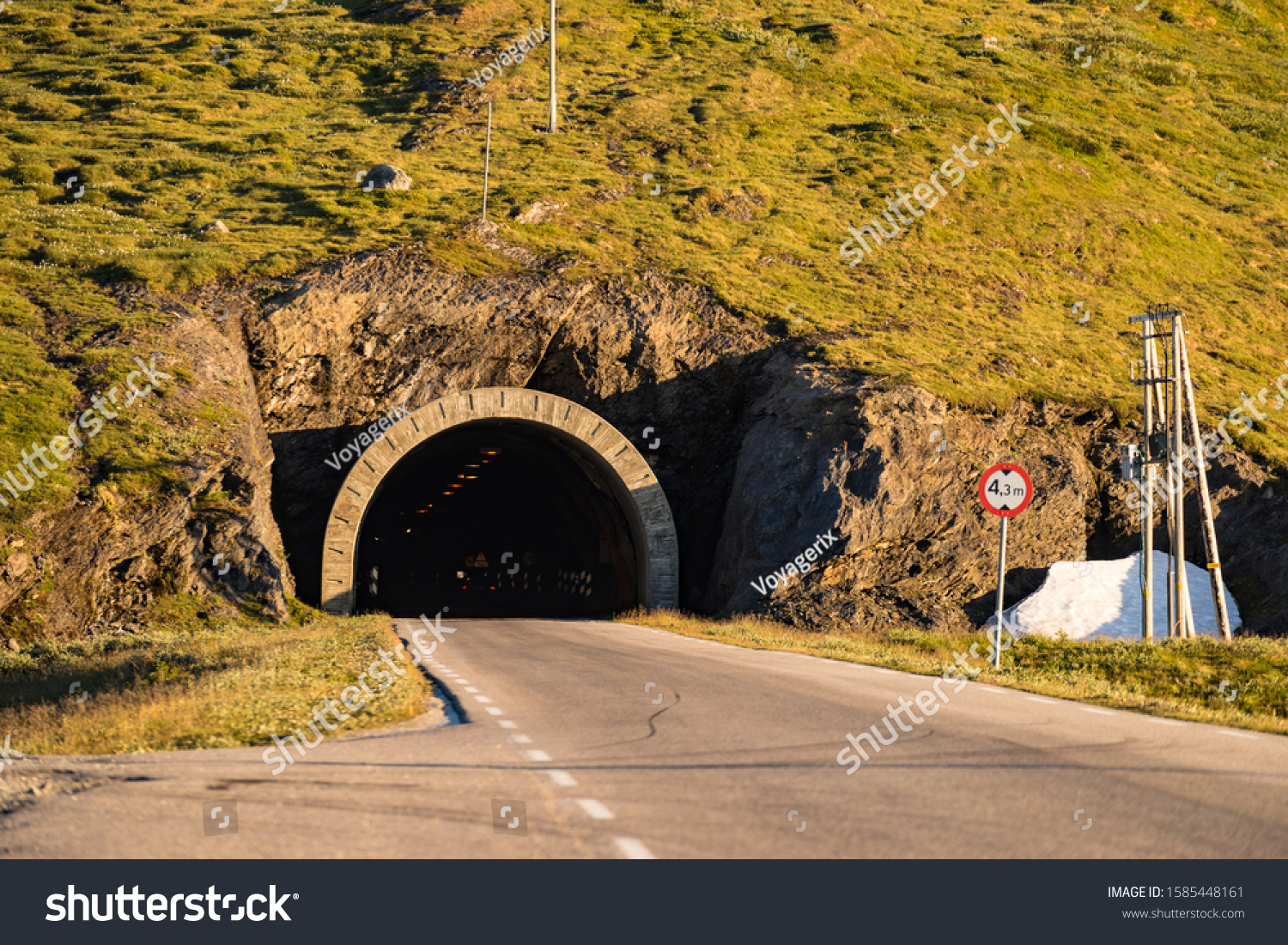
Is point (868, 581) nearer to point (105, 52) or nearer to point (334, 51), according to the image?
point (334, 51)

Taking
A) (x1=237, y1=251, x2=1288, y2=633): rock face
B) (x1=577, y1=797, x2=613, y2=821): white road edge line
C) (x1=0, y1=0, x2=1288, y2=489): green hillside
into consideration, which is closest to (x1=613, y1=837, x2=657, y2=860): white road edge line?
(x1=577, y1=797, x2=613, y2=821): white road edge line

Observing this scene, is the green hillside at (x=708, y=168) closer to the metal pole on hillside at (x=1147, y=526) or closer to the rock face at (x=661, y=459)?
the rock face at (x=661, y=459)

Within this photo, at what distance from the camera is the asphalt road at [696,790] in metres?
6.33

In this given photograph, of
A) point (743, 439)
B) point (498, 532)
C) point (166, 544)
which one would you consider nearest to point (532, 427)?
point (743, 439)

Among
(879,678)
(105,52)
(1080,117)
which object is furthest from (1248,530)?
(105,52)

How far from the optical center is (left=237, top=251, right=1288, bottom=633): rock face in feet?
94.7

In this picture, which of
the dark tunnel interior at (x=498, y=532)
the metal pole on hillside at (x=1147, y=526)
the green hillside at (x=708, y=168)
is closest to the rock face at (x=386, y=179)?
the green hillside at (x=708, y=168)

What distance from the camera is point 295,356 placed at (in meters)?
32.7

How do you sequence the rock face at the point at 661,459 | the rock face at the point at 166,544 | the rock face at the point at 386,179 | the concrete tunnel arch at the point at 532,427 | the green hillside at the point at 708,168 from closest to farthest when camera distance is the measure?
the rock face at the point at 166,544, the rock face at the point at 661,459, the concrete tunnel arch at the point at 532,427, the green hillside at the point at 708,168, the rock face at the point at 386,179

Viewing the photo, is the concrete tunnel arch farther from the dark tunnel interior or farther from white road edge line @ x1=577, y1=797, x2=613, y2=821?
white road edge line @ x1=577, y1=797, x2=613, y2=821

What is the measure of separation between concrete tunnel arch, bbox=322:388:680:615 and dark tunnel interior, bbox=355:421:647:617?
36.2 inches

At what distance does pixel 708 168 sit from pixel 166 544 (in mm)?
32651

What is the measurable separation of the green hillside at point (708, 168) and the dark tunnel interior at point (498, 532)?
25.5ft

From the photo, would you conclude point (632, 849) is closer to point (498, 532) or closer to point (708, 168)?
point (708, 168)
